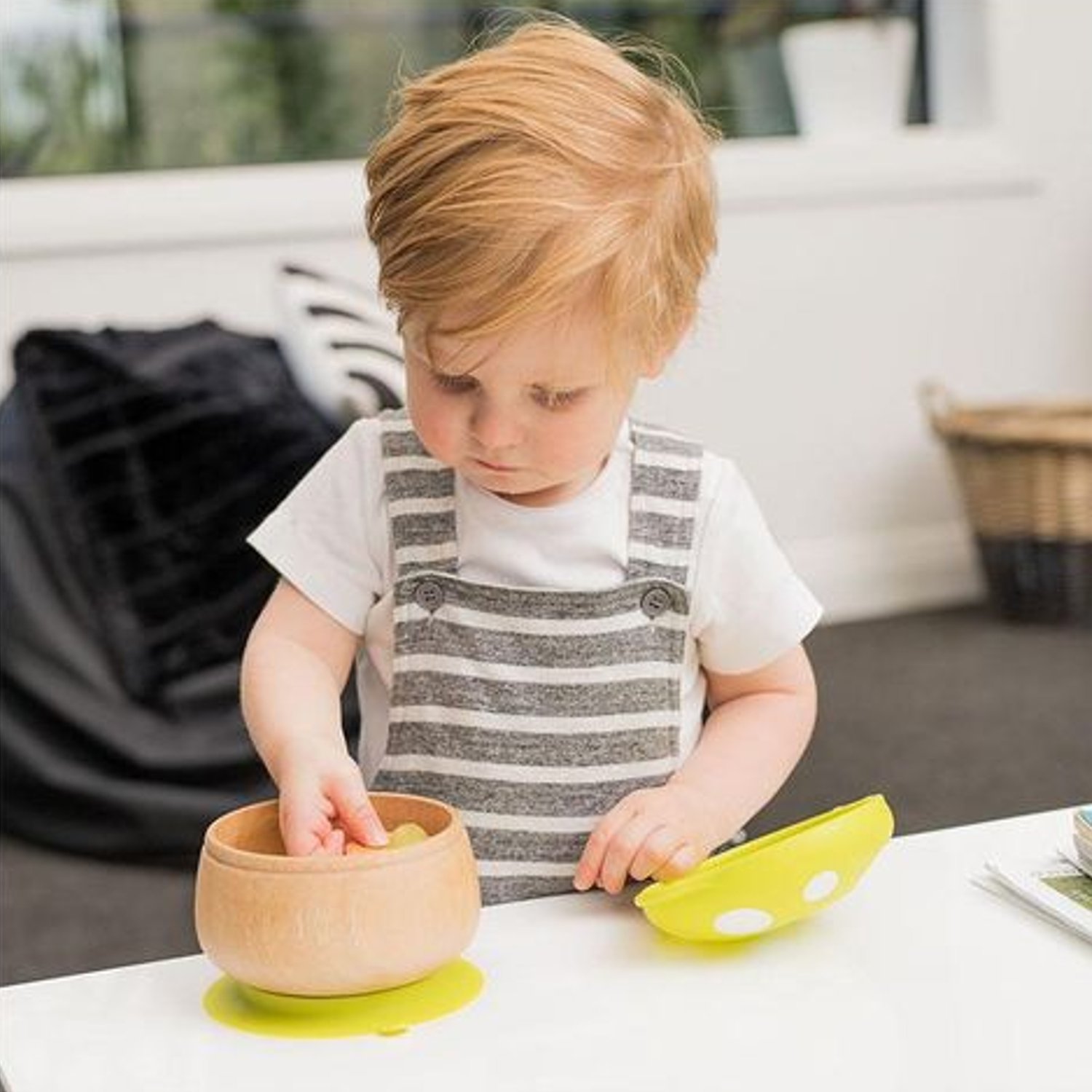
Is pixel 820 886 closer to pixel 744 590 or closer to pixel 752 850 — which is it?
pixel 752 850

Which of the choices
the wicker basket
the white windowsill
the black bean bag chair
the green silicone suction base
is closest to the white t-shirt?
the green silicone suction base

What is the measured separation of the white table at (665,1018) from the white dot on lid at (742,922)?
1 centimetres

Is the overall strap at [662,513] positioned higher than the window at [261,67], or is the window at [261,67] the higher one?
the window at [261,67]

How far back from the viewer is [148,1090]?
77 cm

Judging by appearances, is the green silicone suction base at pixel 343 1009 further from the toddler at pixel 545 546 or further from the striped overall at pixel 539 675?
the striped overall at pixel 539 675

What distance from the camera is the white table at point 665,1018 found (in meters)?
0.77

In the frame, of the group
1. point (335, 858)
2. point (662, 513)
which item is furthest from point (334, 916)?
point (662, 513)

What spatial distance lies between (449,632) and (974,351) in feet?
7.93

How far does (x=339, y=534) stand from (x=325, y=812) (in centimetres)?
26

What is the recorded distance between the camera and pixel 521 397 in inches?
38.9

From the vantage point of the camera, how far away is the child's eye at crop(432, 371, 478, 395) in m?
0.99

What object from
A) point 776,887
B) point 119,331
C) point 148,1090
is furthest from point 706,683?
point 119,331

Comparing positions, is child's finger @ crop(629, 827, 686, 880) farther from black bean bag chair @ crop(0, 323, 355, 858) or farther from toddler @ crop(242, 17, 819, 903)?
black bean bag chair @ crop(0, 323, 355, 858)

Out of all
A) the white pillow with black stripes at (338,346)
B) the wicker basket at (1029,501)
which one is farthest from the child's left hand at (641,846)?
the wicker basket at (1029,501)
